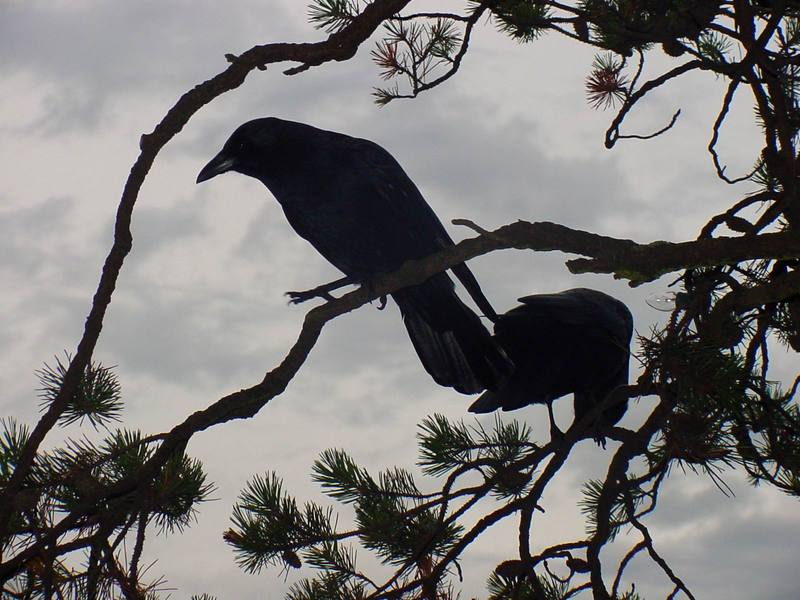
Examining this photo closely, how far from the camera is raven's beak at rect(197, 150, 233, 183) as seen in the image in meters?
4.10

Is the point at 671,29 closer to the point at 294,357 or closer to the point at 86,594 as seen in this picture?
the point at 294,357

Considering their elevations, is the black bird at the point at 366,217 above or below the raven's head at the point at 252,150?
below

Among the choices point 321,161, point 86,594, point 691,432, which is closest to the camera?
point 86,594

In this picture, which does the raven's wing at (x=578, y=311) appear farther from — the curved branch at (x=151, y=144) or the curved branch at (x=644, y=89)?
the curved branch at (x=151, y=144)

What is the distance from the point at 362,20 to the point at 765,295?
154 centimetres

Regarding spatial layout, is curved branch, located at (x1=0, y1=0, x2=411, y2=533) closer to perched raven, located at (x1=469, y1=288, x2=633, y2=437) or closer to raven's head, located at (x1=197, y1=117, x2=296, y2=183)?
raven's head, located at (x1=197, y1=117, x2=296, y2=183)

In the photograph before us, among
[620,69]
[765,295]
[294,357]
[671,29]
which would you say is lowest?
[765,295]

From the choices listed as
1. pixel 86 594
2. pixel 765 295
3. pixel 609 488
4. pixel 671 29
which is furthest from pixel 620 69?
pixel 86 594

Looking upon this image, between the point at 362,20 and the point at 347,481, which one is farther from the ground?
the point at 362,20

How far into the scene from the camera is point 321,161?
3988 mm

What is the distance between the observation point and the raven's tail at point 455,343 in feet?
13.1

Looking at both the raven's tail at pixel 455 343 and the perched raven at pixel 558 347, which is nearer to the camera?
the raven's tail at pixel 455 343

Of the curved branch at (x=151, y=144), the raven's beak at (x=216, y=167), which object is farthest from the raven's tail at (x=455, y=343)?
the curved branch at (x=151, y=144)

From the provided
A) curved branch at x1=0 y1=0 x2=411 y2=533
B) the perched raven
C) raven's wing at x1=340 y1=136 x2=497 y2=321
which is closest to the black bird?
raven's wing at x1=340 y1=136 x2=497 y2=321
